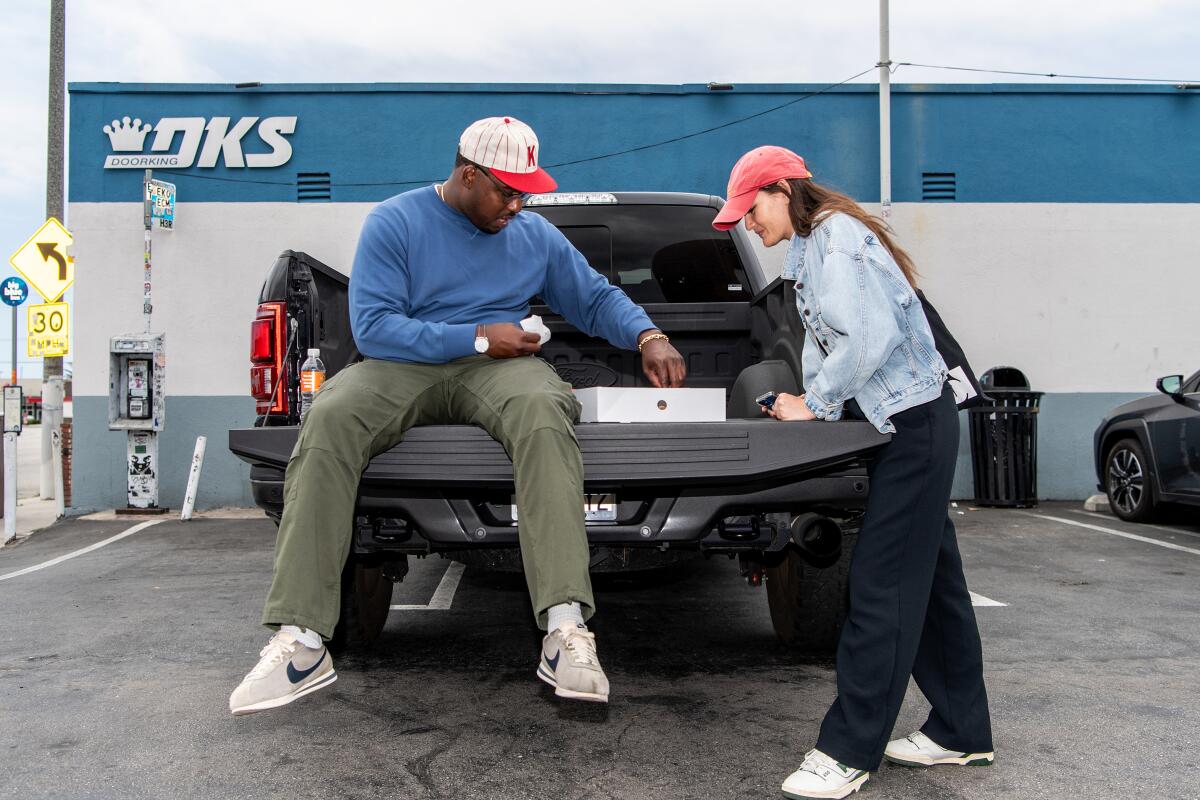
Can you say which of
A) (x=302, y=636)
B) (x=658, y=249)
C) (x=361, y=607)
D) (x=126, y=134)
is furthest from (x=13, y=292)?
(x=302, y=636)

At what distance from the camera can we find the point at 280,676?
108 inches

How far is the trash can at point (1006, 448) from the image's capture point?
10055mm

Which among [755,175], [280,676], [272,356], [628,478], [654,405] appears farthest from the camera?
[272,356]

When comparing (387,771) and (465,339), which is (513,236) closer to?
(465,339)

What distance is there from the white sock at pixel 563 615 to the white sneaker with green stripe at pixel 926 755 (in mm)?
953

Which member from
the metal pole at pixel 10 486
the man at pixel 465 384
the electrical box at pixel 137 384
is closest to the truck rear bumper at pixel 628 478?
the man at pixel 465 384

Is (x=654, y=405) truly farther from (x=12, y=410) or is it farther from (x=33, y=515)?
(x=33, y=515)

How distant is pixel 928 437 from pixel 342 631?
2.40 meters

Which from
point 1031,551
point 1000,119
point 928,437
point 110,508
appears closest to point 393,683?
point 928,437

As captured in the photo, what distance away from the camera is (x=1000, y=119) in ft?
37.0

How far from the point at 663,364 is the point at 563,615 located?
3.52 ft

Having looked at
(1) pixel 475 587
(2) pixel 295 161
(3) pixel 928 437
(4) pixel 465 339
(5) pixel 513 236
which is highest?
(2) pixel 295 161

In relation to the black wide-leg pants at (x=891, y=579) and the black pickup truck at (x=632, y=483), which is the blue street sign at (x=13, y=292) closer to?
the black pickup truck at (x=632, y=483)

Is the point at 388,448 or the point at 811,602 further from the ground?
the point at 388,448
